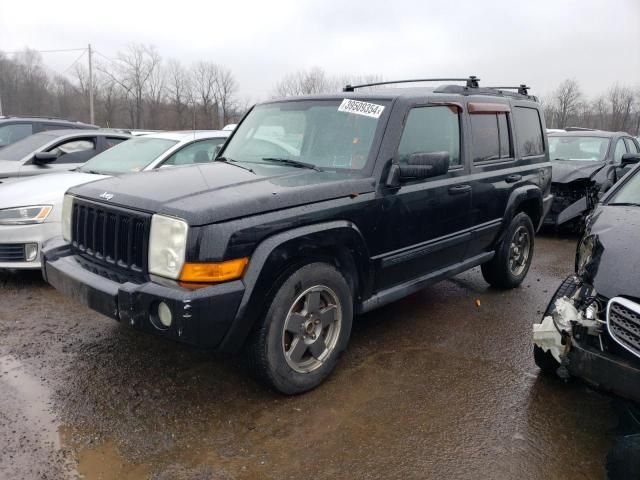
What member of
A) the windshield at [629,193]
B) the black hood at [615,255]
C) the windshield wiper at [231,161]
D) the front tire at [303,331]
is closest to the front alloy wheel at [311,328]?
the front tire at [303,331]

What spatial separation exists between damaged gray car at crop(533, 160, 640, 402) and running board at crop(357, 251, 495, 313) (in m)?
1.07

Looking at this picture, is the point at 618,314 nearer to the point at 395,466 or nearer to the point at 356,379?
the point at 395,466

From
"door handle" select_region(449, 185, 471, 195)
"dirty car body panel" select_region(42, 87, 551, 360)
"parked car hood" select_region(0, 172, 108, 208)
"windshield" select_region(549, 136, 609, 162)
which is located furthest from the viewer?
"windshield" select_region(549, 136, 609, 162)

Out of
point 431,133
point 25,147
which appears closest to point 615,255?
point 431,133

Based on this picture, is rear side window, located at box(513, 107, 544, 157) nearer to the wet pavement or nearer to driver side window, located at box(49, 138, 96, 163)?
the wet pavement

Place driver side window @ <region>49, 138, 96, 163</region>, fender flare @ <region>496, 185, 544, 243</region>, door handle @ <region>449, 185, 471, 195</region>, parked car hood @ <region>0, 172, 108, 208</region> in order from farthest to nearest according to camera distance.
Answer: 1. driver side window @ <region>49, 138, 96, 163</region>
2. fender flare @ <region>496, 185, 544, 243</region>
3. parked car hood @ <region>0, 172, 108, 208</region>
4. door handle @ <region>449, 185, 471, 195</region>

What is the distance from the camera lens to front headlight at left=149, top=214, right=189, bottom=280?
2666 millimetres

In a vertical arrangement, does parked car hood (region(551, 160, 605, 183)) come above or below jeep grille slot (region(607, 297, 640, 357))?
above

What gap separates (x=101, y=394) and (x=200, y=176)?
1521 millimetres

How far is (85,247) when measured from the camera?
3309mm

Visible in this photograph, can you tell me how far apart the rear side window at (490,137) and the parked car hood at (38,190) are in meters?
3.75

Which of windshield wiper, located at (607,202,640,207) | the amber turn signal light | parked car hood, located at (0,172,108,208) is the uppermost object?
windshield wiper, located at (607,202,640,207)

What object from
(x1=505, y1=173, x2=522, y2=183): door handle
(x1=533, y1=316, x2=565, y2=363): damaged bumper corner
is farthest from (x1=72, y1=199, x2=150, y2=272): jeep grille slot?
(x1=505, y1=173, x2=522, y2=183): door handle

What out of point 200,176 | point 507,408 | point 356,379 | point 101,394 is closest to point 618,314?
point 507,408
